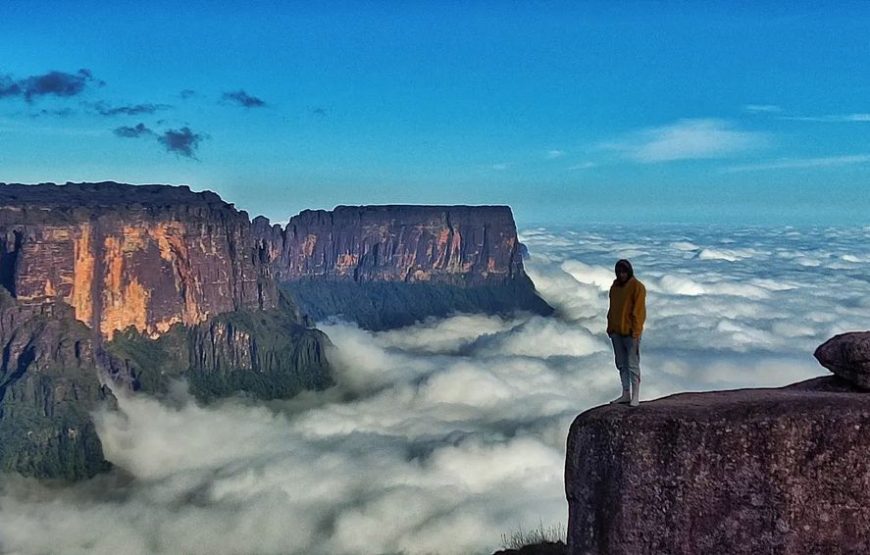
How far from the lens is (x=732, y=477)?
16141 mm

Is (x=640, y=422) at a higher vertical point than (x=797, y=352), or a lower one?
higher

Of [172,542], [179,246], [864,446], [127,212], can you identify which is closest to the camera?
[864,446]

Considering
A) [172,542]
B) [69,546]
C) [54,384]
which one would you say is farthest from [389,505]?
[54,384]

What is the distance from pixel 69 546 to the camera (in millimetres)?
72375

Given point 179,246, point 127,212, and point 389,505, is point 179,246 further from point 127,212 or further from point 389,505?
point 389,505

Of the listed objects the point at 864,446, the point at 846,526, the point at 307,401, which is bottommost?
the point at 307,401

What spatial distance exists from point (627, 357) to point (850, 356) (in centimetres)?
445

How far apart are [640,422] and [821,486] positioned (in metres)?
3.24

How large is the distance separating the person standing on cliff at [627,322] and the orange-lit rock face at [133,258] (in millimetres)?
116511

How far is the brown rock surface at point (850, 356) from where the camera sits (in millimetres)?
17828

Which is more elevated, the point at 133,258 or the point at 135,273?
the point at 133,258

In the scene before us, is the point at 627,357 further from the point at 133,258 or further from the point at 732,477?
the point at 133,258

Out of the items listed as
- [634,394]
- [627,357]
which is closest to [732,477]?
[634,394]

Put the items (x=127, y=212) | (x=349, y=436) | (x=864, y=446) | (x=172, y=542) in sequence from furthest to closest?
(x=127, y=212), (x=349, y=436), (x=172, y=542), (x=864, y=446)
